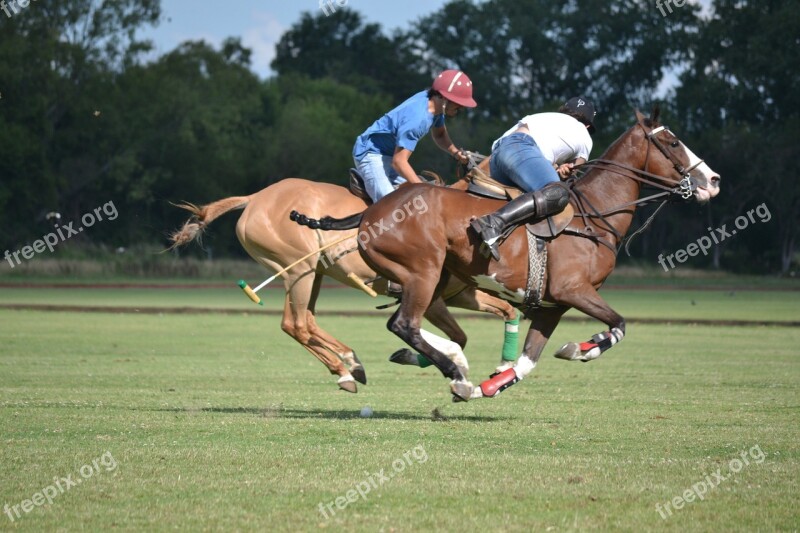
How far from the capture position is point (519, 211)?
10602 mm

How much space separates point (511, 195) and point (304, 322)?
3.31 metres

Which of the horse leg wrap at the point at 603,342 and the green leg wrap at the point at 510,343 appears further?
the green leg wrap at the point at 510,343

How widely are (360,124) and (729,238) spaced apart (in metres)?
29.6

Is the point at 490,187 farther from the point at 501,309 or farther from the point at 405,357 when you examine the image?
the point at 501,309

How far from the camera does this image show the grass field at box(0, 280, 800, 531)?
23.2 feet

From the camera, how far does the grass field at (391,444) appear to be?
708 cm

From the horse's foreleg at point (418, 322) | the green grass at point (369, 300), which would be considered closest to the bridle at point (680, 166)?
the horse's foreleg at point (418, 322)

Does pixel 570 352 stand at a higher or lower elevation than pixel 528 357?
higher

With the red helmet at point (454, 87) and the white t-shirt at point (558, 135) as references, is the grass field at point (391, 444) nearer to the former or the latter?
the white t-shirt at point (558, 135)

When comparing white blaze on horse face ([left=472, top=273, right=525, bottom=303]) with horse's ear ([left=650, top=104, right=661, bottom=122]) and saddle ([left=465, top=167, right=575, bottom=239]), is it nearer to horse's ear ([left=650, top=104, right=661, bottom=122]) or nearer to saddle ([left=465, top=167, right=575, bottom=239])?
saddle ([left=465, top=167, right=575, bottom=239])

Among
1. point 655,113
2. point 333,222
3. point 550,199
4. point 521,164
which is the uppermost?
point 655,113

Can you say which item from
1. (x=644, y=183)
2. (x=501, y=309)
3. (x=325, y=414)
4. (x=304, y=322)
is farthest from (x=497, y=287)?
(x=304, y=322)

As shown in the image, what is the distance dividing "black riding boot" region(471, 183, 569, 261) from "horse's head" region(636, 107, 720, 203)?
133 cm

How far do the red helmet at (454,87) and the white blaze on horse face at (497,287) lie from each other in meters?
1.82
